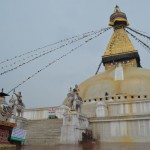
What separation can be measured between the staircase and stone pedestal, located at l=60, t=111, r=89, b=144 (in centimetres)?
48

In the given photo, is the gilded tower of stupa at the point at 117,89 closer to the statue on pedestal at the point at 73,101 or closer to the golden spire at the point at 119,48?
the golden spire at the point at 119,48

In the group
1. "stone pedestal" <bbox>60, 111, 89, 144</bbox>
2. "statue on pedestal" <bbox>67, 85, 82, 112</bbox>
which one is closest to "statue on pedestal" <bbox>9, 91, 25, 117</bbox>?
"statue on pedestal" <bbox>67, 85, 82, 112</bbox>

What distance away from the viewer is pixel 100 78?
27.0 metres

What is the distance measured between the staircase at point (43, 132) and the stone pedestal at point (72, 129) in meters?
0.48

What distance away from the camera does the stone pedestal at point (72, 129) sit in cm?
1435

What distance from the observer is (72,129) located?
14.7 meters

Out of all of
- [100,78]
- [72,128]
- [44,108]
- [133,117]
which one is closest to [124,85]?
[100,78]

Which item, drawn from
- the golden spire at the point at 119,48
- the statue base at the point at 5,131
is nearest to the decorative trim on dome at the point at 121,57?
the golden spire at the point at 119,48

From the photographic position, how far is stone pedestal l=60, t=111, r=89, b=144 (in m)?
14.4

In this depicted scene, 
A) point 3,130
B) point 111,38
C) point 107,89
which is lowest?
point 3,130

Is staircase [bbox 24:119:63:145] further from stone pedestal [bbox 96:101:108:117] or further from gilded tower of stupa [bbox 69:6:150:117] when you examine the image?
gilded tower of stupa [bbox 69:6:150:117]

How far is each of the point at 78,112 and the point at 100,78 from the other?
453 inches

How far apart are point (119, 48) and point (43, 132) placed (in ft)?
76.4

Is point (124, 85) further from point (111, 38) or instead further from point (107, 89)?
point (111, 38)
